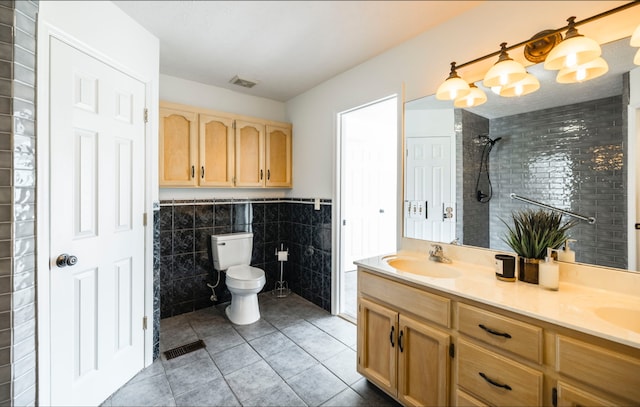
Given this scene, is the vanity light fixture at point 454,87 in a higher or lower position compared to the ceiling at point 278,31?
lower

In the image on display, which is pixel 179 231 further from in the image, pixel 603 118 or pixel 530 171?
pixel 603 118

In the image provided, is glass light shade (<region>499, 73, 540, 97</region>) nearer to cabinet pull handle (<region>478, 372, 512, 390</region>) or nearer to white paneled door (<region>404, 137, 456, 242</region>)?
white paneled door (<region>404, 137, 456, 242</region>)

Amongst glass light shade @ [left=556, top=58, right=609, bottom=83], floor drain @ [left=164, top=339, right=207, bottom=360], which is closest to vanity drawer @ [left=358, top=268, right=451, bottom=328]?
glass light shade @ [left=556, top=58, right=609, bottom=83]

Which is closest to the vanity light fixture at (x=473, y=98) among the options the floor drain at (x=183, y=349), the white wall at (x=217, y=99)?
the white wall at (x=217, y=99)

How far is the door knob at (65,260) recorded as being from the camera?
1.39 metres

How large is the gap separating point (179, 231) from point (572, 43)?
3150 millimetres

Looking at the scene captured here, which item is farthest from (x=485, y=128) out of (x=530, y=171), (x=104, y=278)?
(x=104, y=278)

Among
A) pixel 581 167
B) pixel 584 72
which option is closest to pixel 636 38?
pixel 584 72

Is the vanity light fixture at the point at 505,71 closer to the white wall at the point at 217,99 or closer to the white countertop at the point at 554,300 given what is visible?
the white countertop at the point at 554,300

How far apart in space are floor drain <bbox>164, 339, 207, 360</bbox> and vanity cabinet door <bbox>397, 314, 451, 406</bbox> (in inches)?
63.2

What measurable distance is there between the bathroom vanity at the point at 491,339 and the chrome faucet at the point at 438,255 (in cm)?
5

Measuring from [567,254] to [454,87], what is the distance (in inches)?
43.4

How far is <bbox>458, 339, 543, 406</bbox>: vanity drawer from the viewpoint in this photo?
3.41 ft

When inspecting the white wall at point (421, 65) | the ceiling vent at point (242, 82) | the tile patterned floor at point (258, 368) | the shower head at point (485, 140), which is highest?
the ceiling vent at point (242, 82)
